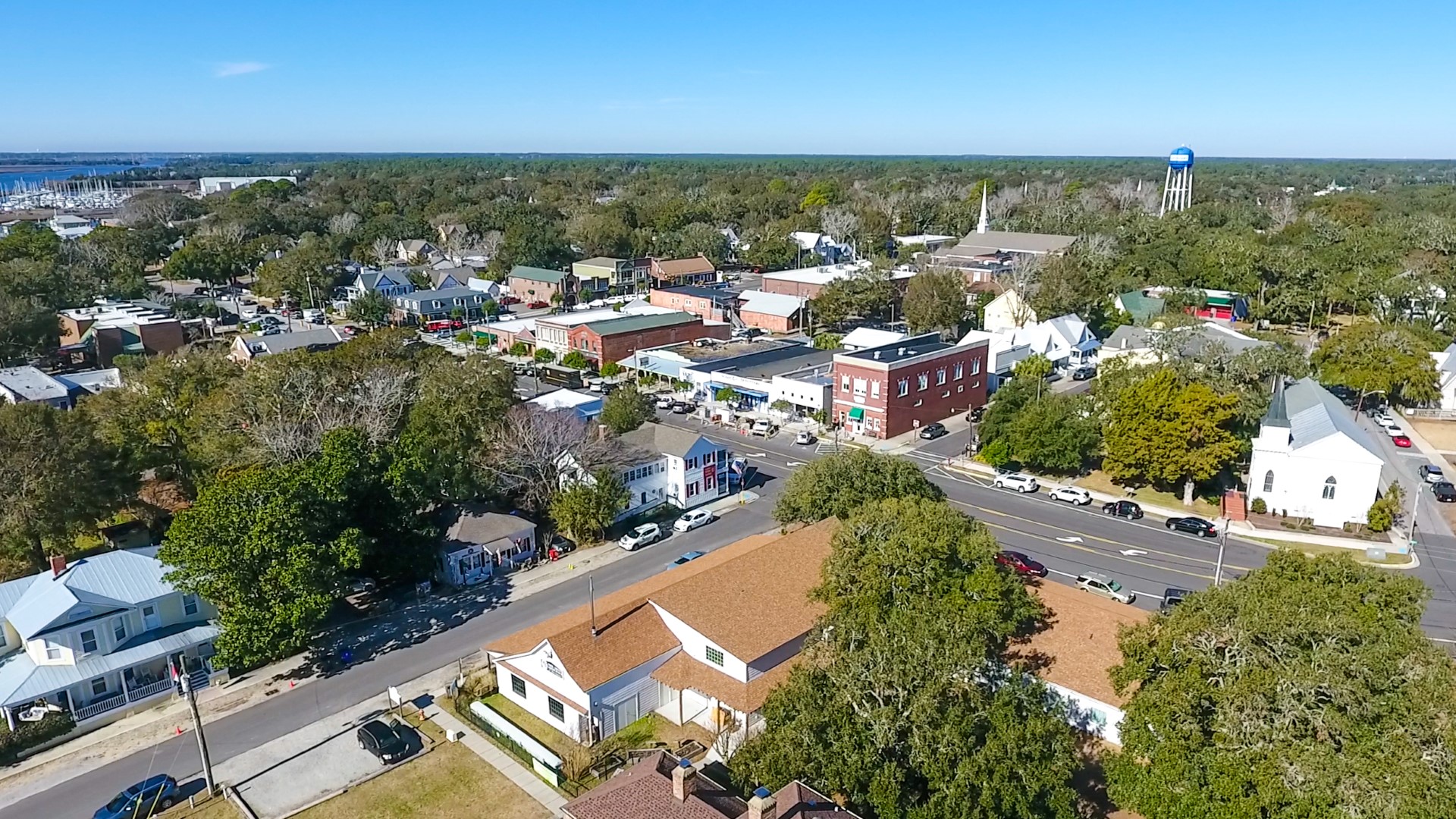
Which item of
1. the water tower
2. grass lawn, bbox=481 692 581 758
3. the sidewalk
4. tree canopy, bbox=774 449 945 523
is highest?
the water tower

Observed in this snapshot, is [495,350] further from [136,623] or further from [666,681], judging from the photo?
[666,681]

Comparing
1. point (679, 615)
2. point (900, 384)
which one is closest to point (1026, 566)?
point (679, 615)

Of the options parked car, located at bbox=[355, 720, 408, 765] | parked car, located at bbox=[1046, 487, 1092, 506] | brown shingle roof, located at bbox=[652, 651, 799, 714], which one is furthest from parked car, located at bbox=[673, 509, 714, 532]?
parked car, located at bbox=[1046, 487, 1092, 506]

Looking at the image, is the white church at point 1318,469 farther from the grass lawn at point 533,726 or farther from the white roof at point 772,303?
the white roof at point 772,303

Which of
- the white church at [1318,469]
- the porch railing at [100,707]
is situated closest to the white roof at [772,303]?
the white church at [1318,469]

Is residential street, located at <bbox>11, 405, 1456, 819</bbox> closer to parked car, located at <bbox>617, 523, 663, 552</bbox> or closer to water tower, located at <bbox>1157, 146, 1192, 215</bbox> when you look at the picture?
parked car, located at <bbox>617, 523, 663, 552</bbox>
